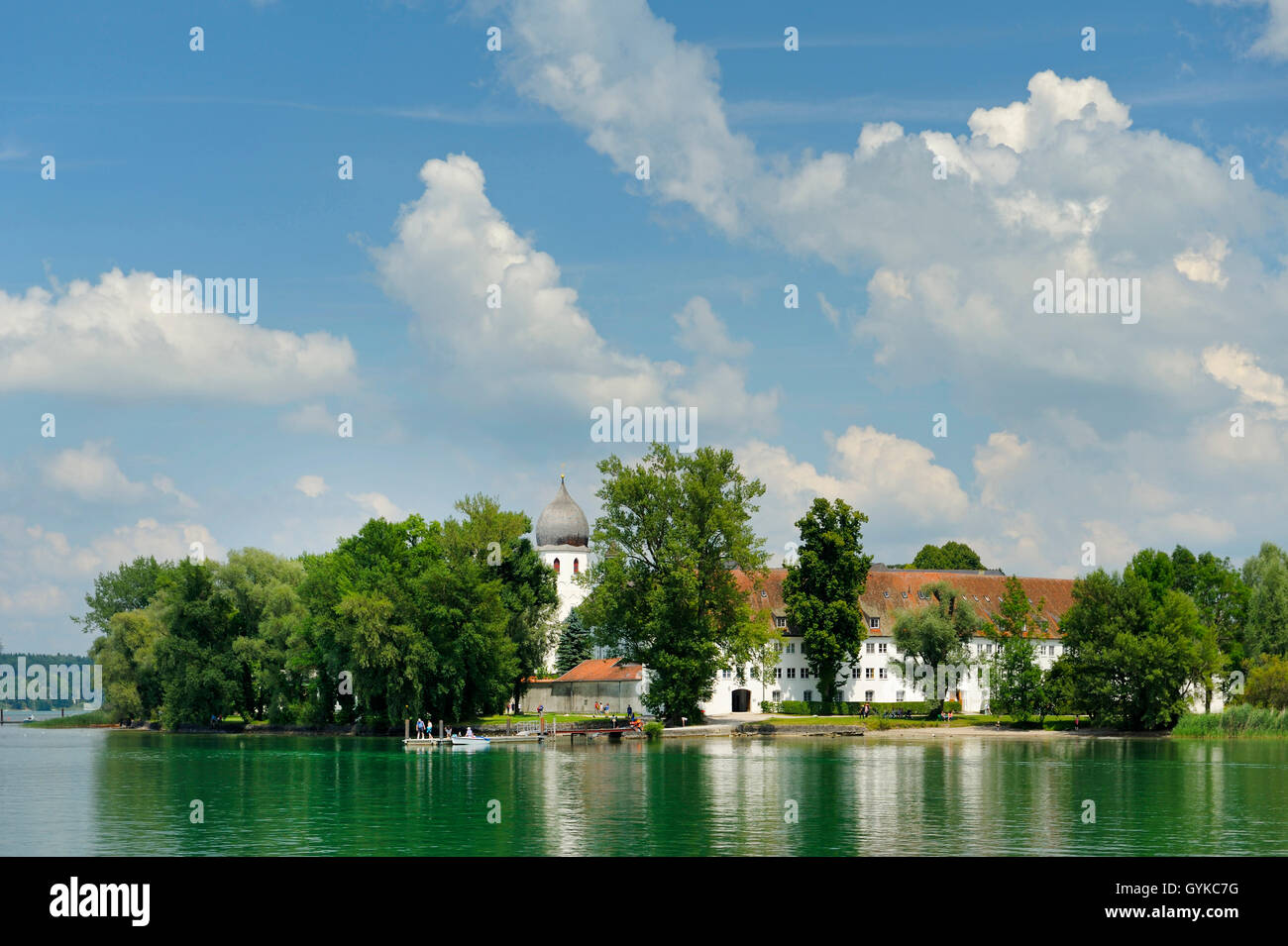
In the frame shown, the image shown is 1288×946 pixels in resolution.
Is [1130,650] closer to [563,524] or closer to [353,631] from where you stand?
[353,631]

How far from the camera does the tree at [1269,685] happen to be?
8025cm

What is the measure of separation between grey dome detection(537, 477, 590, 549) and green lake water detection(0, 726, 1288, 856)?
209 ft

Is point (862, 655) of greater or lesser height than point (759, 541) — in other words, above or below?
below

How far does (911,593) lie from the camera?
106 m

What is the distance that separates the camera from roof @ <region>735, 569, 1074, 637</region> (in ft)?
339

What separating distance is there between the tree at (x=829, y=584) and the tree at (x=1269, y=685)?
25.8 metres

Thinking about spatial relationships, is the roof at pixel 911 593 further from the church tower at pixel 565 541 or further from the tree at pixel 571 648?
the church tower at pixel 565 541

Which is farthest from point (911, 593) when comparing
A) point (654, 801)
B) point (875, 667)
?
point (654, 801)

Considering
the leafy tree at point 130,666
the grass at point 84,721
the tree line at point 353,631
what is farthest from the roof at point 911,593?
the grass at point 84,721

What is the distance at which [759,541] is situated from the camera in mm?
83938

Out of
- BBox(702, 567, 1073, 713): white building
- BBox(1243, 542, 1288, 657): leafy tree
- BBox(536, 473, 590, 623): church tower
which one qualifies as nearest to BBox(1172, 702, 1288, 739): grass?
BBox(1243, 542, 1288, 657): leafy tree
